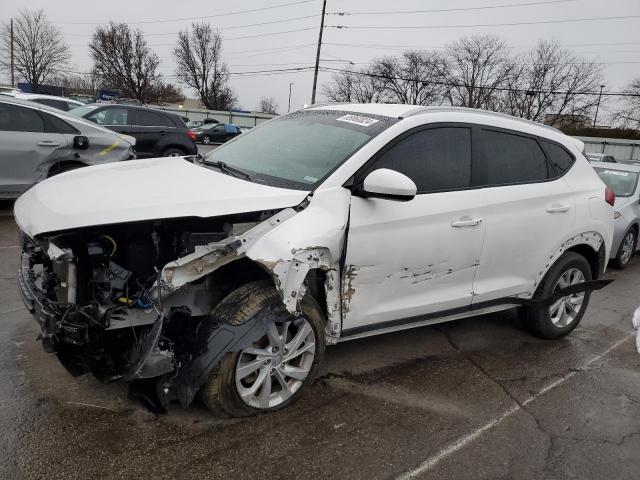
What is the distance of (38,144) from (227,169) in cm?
520

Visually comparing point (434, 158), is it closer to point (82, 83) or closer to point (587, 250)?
point (587, 250)

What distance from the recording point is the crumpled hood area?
2.67m

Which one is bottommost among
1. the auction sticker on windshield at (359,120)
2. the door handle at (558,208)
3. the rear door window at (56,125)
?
the door handle at (558,208)

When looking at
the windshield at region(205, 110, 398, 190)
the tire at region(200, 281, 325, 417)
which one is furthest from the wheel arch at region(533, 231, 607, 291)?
the tire at region(200, 281, 325, 417)

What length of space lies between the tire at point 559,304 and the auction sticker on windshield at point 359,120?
208cm

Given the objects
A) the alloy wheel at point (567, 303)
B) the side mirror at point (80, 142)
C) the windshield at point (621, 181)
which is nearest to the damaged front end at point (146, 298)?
the alloy wheel at point (567, 303)

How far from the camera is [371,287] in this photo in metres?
3.31

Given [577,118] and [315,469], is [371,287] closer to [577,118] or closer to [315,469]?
[315,469]

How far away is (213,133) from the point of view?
3256 cm

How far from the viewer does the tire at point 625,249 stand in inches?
309

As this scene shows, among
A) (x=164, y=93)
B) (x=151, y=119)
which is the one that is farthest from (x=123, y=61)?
(x=151, y=119)

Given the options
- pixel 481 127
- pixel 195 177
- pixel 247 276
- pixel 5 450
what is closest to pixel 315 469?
pixel 247 276

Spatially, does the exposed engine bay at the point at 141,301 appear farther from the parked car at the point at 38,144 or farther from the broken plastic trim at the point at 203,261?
the parked car at the point at 38,144

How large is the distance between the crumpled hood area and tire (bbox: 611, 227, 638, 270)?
6.61 m
